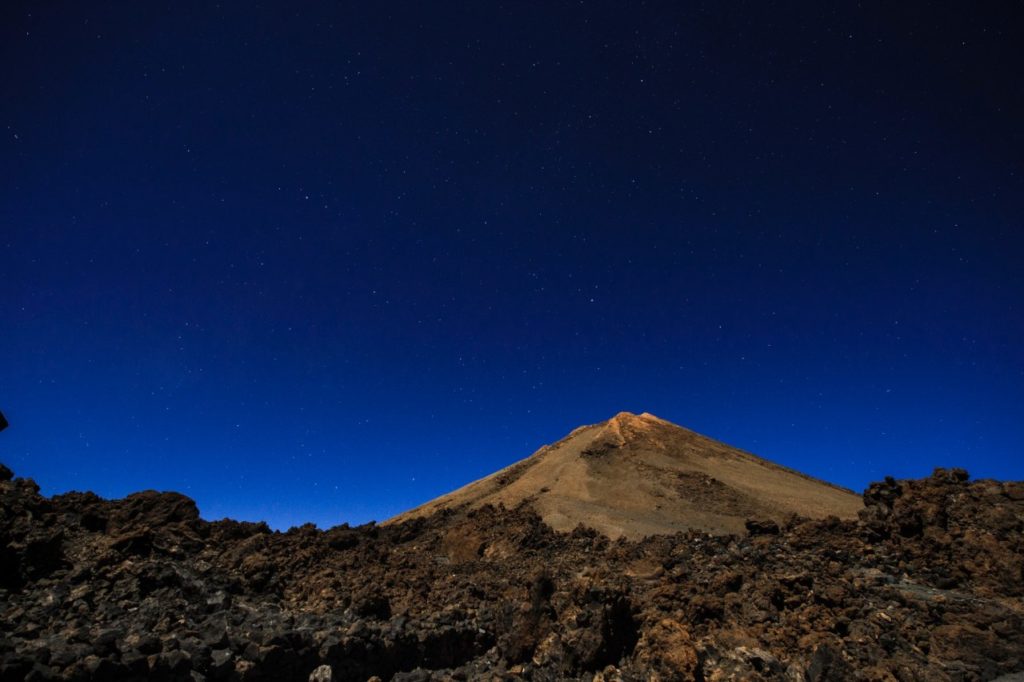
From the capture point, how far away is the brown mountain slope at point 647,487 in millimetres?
25359

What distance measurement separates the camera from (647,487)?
100 feet

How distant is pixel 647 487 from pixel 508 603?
20.1 m

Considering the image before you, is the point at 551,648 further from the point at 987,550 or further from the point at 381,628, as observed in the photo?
the point at 987,550

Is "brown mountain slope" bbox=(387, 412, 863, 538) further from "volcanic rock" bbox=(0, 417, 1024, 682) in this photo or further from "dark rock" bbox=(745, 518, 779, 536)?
"volcanic rock" bbox=(0, 417, 1024, 682)

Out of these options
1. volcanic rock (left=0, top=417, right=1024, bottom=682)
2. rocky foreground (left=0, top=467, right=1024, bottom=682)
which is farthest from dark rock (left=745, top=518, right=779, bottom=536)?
rocky foreground (left=0, top=467, right=1024, bottom=682)

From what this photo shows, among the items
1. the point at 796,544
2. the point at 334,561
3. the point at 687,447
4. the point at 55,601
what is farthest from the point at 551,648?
the point at 687,447

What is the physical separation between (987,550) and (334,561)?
1664cm

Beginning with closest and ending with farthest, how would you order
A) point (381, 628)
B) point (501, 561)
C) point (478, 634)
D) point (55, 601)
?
point (55, 601) → point (381, 628) → point (478, 634) → point (501, 561)

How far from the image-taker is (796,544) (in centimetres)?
1441

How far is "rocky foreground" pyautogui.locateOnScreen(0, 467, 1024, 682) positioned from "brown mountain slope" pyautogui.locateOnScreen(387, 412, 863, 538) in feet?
32.0

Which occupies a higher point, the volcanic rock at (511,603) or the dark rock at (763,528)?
the dark rock at (763,528)

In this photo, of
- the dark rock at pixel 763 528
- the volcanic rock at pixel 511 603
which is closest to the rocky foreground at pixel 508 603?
the volcanic rock at pixel 511 603

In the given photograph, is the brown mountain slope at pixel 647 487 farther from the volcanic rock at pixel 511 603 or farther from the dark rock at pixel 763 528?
the volcanic rock at pixel 511 603

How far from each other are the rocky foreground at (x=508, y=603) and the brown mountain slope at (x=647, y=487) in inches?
384
